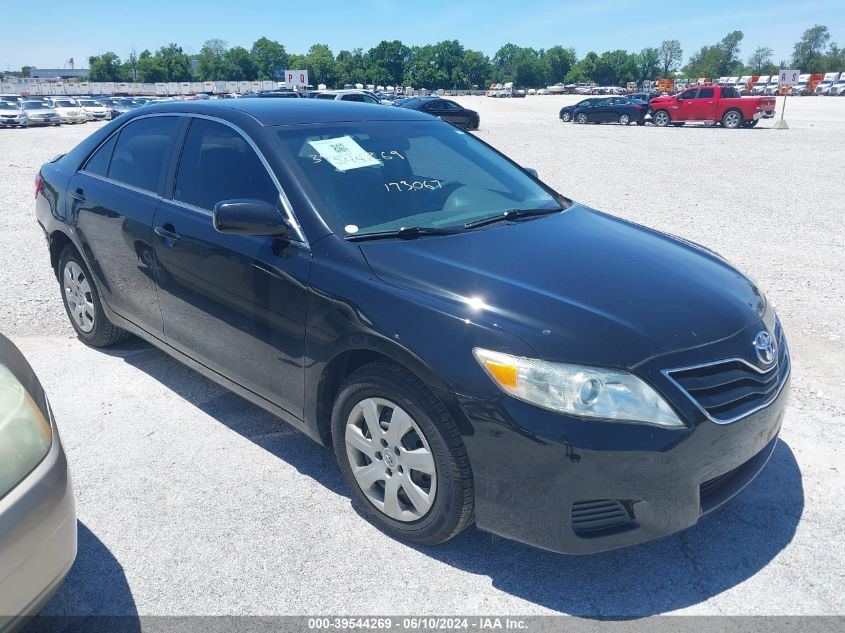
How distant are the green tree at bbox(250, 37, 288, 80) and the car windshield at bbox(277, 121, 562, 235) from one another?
158 metres

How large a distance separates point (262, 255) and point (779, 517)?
2.59m

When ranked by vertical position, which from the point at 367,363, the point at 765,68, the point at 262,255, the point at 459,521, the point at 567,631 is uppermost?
the point at 765,68

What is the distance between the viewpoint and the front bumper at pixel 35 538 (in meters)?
1.88

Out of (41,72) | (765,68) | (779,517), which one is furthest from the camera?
(41,72)

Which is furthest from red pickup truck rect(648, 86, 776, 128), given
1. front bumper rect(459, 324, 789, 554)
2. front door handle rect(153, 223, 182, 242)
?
front bumper rect(459, 324, 789, 554)

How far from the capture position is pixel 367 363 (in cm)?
278

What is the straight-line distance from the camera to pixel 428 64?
5684 inches

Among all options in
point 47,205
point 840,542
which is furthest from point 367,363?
point 47,205

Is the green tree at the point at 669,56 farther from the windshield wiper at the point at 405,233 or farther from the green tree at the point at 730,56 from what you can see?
the windshield wiper at the point at 405,233

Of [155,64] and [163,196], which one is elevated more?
[155,64]

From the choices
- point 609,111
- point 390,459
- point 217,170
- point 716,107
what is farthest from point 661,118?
point 390,459

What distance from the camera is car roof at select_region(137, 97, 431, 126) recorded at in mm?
3564

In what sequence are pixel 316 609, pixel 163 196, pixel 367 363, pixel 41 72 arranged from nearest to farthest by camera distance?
pixel 316 609
pixel 367 363
pixel 163 196
pixel 41 72

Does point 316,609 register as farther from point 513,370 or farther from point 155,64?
point 155,64
